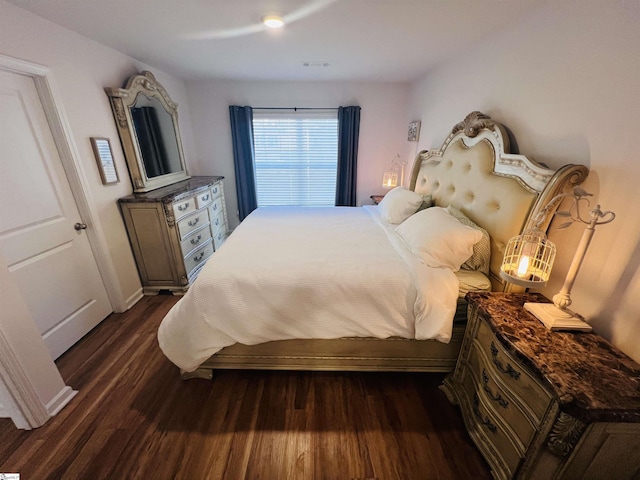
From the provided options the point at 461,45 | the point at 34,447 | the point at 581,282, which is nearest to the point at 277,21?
the point at 461,45

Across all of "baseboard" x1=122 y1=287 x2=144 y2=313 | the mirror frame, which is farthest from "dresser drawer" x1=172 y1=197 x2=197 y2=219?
"baseboard" x1=122 y1=287 x2=144 y2=313

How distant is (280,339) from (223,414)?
549mm

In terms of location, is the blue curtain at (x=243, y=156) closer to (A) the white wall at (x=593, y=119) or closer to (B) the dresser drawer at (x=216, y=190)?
(B) the dresser drawer at (x=216, y=190)

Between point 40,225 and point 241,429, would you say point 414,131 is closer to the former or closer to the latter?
point 241,429

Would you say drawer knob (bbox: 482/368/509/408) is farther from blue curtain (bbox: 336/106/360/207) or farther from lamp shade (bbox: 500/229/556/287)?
blue curtain (bbox: 336/106/360/207)

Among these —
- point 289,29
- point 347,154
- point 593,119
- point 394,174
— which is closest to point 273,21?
point 289,29

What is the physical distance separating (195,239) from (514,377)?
9.62 feet

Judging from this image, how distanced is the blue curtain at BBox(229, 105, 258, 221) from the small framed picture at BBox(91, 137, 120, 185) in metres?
1.71

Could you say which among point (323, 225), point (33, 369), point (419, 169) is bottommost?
point (33, 369)

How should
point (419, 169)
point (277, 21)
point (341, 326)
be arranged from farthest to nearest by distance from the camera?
point (419, 169)
point (277, 21)
point (341, 326)

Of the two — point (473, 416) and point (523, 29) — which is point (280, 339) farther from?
point (523, 29)

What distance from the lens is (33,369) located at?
1349mm

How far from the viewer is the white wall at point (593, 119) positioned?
103 cm

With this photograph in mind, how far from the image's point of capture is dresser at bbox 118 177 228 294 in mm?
2381
